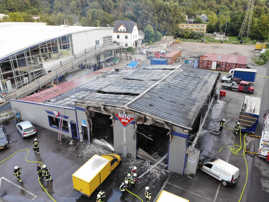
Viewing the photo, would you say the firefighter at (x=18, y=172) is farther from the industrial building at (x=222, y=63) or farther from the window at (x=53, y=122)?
the industrial building at (x=222, y=63)

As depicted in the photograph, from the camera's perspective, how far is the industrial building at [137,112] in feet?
53.7

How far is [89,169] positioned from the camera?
15.3 metres

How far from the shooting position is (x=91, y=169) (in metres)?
15.3

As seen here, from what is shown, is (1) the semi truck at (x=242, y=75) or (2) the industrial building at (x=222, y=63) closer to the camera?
(1) the semi truck at (x=242, y=75)

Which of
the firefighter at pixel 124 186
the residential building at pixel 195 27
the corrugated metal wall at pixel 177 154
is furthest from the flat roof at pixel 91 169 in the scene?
the residential building at pixel 195 27

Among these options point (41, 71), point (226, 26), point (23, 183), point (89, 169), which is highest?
point (226, 26)

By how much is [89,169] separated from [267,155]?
597 inches

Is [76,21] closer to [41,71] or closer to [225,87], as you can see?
[41,71]

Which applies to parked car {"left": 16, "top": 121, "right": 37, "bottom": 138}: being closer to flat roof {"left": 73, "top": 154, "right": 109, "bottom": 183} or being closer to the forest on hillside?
flat roof {"left": 73, "top": 154, "right": 109, "bottom": 183}

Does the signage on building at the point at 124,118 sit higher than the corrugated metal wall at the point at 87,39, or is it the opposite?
the corrugated metal wall at the point at 87,39

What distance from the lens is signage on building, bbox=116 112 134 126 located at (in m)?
17.0

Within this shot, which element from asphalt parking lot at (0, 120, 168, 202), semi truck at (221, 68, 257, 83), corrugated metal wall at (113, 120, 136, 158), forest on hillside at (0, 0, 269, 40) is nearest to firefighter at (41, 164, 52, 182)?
asphalt parking lot at (0, 120, 168, 202)

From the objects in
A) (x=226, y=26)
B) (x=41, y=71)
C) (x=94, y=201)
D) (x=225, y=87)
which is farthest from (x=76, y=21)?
(x=94, y=201)

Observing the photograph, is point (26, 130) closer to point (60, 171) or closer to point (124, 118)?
point (60, 171)
